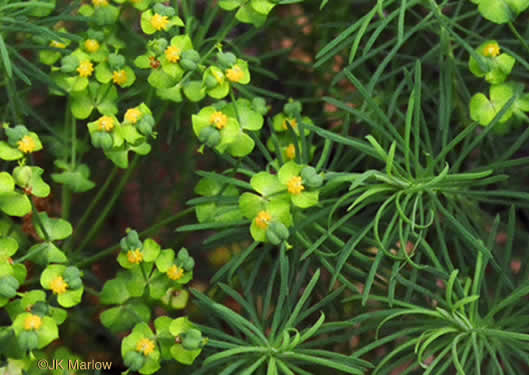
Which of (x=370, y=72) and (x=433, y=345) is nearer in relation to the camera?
(x=433, y=345)

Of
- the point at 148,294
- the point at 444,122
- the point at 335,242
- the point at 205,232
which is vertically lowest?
the point at 205,232

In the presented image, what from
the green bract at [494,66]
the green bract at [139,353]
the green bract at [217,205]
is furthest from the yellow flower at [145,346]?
the green bract at [494,66]

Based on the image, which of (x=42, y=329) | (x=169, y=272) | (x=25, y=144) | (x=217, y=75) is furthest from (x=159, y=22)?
(x=42, y=329)

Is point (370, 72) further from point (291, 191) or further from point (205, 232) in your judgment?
point (205, 232)

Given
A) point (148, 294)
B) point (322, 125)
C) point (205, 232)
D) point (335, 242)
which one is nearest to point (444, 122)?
point (335, 242)

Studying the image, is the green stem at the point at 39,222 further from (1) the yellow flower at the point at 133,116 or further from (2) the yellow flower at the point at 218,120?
(2) the yellow flower at the point at 218,120

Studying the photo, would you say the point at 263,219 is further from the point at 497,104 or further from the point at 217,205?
the point at 497,104

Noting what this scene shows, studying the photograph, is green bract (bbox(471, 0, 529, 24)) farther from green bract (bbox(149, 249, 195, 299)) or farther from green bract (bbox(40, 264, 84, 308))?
green bract (bbox(40, 264, 84, 308))
